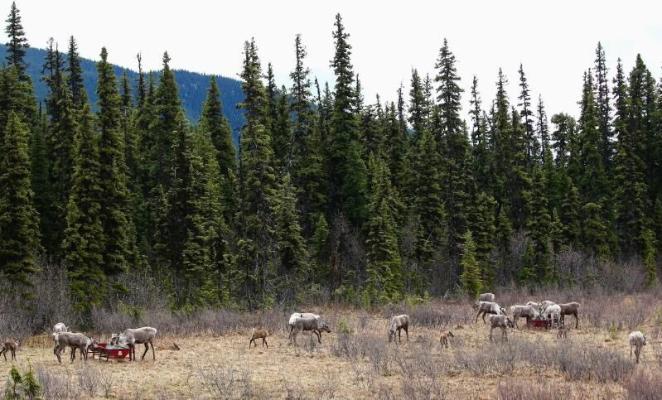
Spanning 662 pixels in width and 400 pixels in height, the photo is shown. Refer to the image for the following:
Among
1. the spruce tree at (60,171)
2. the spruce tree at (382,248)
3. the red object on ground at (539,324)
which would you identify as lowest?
the red object on ground at (539,324)

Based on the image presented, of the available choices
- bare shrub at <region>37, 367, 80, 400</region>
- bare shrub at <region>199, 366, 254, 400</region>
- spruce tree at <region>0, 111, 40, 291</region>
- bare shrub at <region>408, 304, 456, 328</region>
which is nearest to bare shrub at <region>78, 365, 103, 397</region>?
bare shrub at <region>37, 367, 80, 400</region>

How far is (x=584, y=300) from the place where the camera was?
4016 centimetres

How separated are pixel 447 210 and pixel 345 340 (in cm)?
2666

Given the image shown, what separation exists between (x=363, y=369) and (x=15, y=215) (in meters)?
24.4

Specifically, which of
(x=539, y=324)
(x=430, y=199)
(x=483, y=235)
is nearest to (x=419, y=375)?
(x=539, y=324)

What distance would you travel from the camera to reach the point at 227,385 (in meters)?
18.1

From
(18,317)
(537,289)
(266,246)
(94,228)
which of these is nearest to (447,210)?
(537,289)

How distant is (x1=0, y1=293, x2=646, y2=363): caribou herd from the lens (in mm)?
22078

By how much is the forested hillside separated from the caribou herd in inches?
399

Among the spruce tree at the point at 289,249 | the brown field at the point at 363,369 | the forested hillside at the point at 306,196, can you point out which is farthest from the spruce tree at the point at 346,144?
the brown field at the point at 363,369

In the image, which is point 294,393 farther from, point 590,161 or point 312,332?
point 590,161

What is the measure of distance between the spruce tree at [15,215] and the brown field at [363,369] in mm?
9876

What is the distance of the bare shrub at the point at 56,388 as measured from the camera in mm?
16625

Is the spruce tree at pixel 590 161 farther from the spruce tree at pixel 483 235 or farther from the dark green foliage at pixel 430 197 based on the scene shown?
the dark green foliage at pixel 430 197
